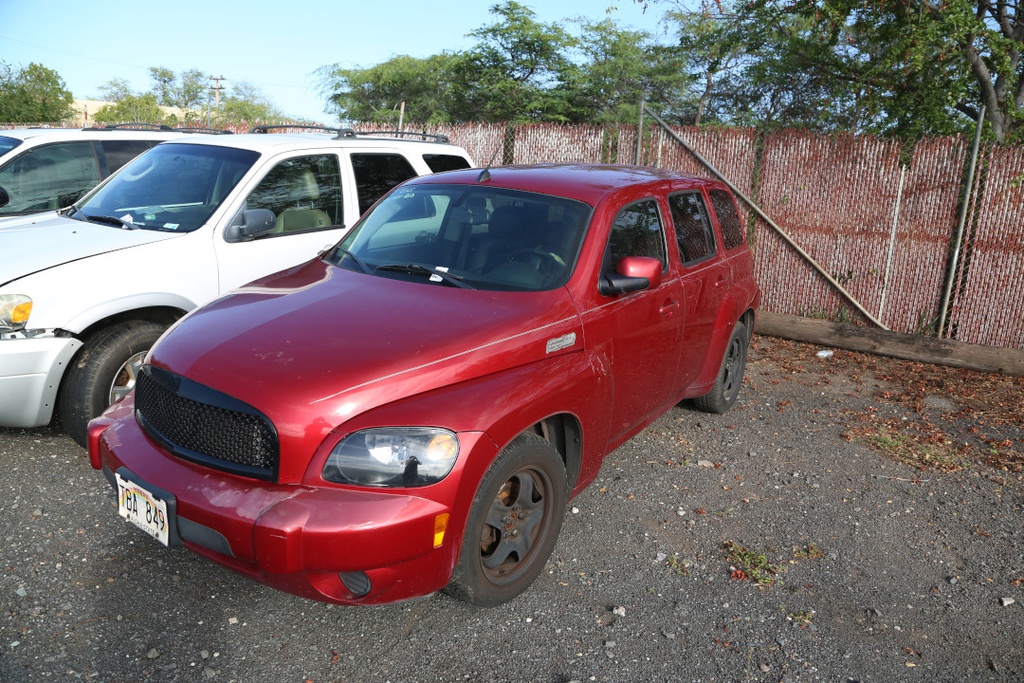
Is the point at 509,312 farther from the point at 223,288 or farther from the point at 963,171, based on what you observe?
the point at 963,171

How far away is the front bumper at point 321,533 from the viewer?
8.82 ft

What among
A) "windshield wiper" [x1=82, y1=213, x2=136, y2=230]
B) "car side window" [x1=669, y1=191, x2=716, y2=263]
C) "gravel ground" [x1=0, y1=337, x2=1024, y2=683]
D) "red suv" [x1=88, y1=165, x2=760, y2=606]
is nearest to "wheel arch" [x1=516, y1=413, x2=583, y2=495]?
"red suv" [x1=88, y1=165, x2=760, y2=606]

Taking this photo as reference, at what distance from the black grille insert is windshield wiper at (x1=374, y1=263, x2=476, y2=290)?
124cm

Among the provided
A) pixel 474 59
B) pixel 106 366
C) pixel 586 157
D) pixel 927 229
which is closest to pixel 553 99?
pixel 474 59

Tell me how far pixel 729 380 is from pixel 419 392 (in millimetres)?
3777

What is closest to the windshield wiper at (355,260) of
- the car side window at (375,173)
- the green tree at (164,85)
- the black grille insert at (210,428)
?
the black grille insert at (210,428)

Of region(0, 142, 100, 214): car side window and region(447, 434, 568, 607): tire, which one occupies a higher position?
region(0, 142, 100, 214): car side window

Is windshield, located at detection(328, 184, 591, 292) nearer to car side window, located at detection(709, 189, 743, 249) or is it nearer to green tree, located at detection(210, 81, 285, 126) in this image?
car side window, located at detection(709, 189, 743, 249)

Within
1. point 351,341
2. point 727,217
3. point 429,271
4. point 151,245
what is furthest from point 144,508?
point 727,217

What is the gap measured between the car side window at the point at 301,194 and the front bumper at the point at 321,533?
3022mm

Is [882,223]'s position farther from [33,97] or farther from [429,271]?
[33,97]

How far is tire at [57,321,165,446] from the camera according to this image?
453 centimetres

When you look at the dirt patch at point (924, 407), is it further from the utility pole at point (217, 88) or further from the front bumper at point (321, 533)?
the utility pole at point (217, 88)

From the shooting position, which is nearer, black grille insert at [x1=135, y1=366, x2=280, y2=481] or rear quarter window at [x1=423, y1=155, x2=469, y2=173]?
black grille insert at [x1=135, y1=366, x2=280, y2=481]
